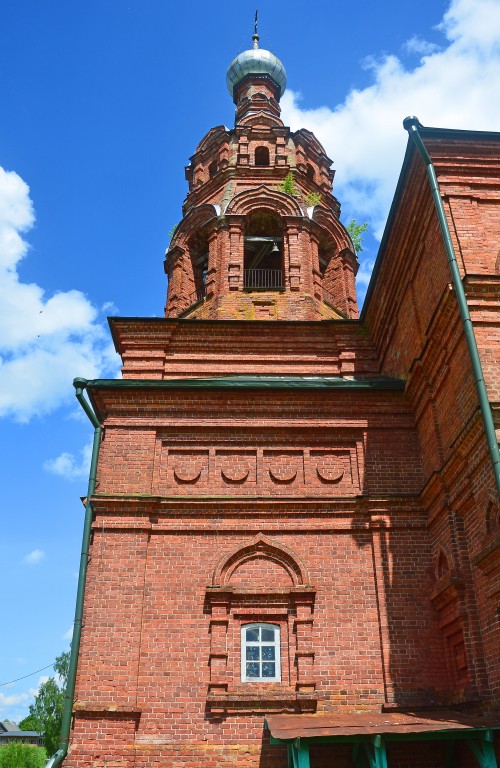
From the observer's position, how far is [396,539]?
892 cm

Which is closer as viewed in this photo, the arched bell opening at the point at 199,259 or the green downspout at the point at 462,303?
the green downspout at the point at 462,303

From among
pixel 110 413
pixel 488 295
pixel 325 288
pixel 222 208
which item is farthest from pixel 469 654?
pixel 222 208

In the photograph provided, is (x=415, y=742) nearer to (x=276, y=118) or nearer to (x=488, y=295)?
(x=488, y=295)

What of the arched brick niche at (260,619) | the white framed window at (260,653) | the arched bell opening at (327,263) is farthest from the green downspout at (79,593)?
the arched bell opening at (327,263)

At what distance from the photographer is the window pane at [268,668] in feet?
27.1

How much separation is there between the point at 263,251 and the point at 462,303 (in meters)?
7.57

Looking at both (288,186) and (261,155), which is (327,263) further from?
(261,155)

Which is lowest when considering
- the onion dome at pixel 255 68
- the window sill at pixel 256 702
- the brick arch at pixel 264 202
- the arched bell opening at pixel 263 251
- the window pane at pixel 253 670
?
the window sill at pixel 256 702

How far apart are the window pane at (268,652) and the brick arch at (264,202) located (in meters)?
8.90

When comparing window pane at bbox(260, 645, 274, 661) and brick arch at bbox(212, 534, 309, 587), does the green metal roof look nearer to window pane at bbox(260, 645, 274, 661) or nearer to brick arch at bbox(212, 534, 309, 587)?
brick arch at bbox(212, 534, 309, 587)

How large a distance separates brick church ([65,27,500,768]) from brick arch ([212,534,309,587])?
0.10 ft

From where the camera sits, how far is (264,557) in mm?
8930

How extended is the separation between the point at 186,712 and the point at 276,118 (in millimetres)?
14391

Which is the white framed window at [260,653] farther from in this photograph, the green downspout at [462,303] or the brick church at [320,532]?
the green downspout at [462,303]
